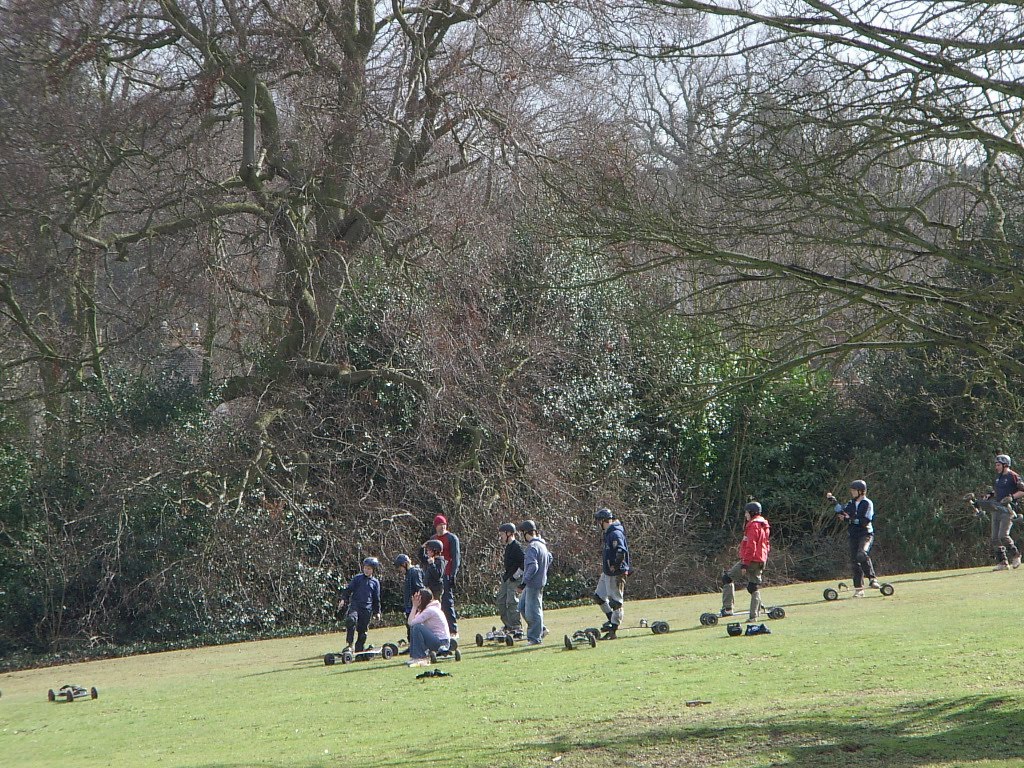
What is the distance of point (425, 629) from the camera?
45.2 ft

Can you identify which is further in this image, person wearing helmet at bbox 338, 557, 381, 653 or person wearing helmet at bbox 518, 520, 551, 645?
person wearing helmet at bbox 338, 557, 381, 653

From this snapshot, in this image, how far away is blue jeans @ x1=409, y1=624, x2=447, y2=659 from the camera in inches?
542

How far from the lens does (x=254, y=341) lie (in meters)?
21.6

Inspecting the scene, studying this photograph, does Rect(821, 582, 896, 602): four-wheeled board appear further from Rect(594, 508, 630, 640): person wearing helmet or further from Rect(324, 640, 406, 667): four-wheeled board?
Rect(324, 640, 406, 667): four-wheeled board

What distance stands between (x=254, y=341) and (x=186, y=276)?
114 inches

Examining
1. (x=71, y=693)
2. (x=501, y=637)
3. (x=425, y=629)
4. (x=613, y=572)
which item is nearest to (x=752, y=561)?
(x=613, y=572)

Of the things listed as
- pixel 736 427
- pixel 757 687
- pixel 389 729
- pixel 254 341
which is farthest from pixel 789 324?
pixel 736 427

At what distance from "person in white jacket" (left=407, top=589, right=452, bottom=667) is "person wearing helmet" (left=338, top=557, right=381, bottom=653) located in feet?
4.40

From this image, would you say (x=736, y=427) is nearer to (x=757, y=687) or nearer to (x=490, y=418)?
(x=490, y=418)

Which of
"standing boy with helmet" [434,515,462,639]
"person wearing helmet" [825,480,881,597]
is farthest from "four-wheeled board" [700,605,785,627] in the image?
"standing boy with helmet" [434,515,462,639]

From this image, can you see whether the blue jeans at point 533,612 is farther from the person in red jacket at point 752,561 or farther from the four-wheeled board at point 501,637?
the person in red jacket at point 752,561

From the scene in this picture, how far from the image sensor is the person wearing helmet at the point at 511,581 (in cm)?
1553

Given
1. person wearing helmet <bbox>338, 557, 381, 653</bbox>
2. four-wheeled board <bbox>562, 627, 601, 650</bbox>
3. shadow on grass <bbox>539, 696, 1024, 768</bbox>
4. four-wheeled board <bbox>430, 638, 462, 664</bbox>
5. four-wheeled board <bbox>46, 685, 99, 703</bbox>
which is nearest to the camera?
shadow on grass <bbox>539, 696, 1024, 768</bbox>

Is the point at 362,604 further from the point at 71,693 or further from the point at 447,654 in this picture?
the point at 71,693
